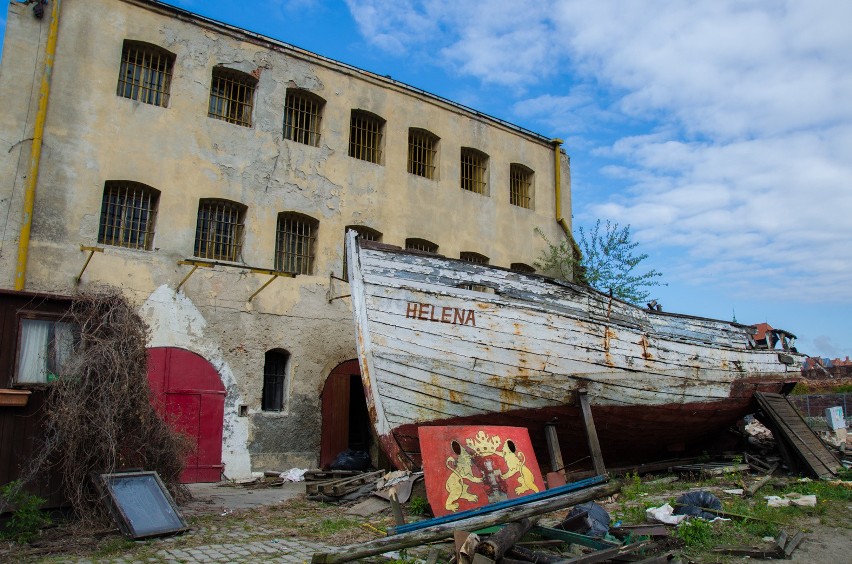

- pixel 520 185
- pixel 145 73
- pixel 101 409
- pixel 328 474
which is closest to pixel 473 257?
pixel 520 185

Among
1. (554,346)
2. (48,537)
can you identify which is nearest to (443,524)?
(48,537)

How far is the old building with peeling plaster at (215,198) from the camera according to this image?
10.7 metres

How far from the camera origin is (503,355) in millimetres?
8930

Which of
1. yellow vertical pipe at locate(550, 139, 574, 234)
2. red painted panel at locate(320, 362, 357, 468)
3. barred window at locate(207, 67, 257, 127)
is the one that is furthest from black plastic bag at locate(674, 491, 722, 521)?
yellow vertical pipe at locate(550, 139, 574, 234)

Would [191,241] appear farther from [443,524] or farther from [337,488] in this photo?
[443,524]

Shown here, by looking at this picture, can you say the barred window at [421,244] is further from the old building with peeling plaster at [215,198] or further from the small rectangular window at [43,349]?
the small rectangular window at [43,349]

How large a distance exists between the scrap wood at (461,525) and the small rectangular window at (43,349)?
4.03 metres

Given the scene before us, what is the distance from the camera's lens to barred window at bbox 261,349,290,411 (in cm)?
1246

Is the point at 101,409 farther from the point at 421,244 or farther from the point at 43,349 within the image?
the point at 421,244

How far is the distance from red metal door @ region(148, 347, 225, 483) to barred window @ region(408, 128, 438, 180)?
23.6 ft

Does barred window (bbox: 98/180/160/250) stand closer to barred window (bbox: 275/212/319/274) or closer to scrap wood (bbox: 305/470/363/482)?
barred window (bbox: 275/212/319/274)

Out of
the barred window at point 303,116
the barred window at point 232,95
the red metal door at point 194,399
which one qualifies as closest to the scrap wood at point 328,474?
the red metal door at point 194,399

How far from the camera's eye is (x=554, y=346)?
369 inches

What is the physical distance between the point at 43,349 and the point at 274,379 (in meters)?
6.18
